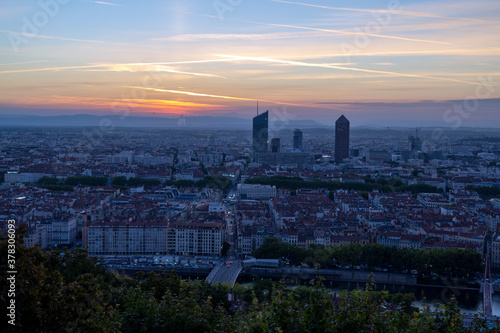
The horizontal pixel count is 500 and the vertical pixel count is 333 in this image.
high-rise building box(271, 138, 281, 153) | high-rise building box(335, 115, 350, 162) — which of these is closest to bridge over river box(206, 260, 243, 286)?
high-rise building box(271, 138, 281, 153)

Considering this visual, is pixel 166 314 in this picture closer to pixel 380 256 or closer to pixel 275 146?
pixel 380 256

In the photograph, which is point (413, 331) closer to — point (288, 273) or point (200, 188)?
point (288, 273)

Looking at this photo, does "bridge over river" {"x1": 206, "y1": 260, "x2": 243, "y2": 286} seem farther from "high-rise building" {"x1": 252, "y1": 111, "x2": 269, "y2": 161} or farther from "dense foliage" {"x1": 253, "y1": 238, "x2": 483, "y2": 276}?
"high-rise building" {"x1": 252, "y1": 111, "x2": 269, "y2": 161}

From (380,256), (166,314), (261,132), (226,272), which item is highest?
(261,132)

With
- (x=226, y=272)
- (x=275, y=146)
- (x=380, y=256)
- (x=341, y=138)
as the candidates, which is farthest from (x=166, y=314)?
(x=341, y=138)

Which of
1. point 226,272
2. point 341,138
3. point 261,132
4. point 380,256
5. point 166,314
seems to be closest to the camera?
point 166,314

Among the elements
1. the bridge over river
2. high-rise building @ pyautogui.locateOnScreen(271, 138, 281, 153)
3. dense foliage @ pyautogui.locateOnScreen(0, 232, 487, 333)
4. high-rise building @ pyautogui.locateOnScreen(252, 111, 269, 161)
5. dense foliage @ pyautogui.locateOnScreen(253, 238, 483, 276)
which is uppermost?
high-rise building @ pyautogui.locateOnScreen(252, 111, 269, 161)
